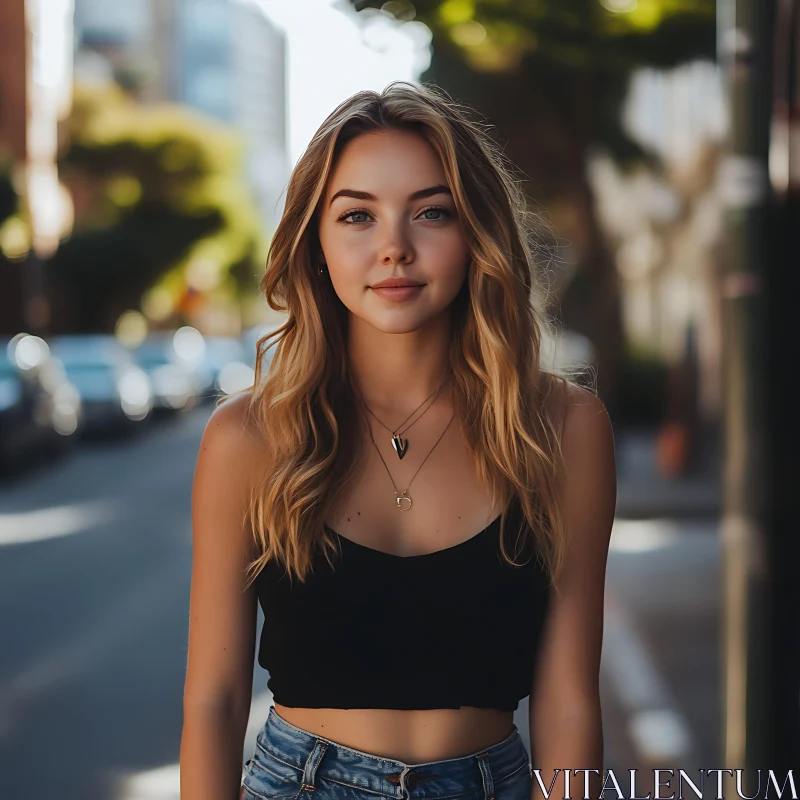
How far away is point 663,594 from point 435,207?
804cm

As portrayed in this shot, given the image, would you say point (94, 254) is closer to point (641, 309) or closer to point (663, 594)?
point (641, 309)

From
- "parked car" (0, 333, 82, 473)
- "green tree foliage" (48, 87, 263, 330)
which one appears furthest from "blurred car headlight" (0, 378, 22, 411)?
"green tree foliage" (48, 87, 263, 330)

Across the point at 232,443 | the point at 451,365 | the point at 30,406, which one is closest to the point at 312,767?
the point at 232,443

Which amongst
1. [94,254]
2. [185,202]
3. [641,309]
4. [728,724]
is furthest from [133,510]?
[185,202]

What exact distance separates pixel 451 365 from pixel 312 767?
87cm

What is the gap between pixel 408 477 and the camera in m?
2.62

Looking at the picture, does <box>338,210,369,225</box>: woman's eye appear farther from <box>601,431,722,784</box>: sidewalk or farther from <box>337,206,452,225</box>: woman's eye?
<box>601,431,722,784</box>: sidewalk

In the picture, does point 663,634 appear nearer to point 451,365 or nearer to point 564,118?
point 451,365

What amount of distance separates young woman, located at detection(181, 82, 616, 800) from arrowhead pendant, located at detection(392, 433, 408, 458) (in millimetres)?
13

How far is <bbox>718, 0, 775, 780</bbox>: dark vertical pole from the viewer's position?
331cm

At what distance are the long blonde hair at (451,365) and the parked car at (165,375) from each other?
27875 mm

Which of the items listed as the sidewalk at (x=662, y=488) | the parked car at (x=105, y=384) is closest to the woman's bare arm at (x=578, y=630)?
the sidewalk at (x=662, y=488)

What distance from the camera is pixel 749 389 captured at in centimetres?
333

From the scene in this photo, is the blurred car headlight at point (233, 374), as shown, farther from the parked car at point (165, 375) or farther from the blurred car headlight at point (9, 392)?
the blurred car headlight at point (9, 392)
